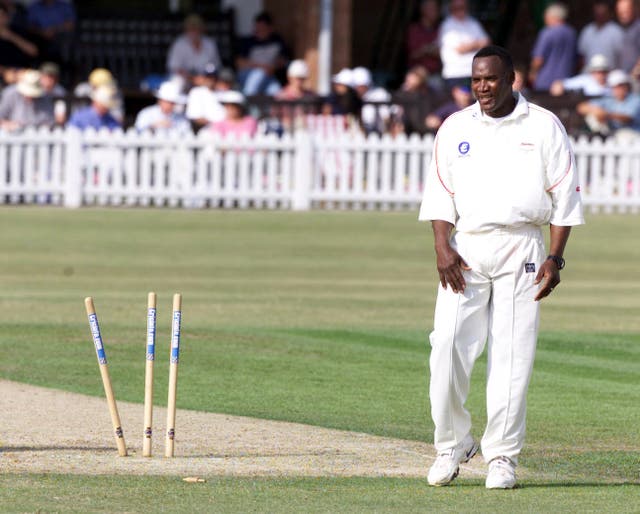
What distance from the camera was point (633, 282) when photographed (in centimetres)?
1639

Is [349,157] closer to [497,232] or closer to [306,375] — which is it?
[306,375]

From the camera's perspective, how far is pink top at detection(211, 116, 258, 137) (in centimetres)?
2280

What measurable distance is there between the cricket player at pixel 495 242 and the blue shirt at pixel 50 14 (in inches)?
812

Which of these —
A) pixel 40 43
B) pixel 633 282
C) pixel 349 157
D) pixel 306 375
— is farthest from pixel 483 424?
pixel 40 43

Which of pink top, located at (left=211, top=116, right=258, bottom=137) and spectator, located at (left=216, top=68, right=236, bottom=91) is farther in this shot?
spectator, located at (left=216, top=68, right=236, bottom=91)

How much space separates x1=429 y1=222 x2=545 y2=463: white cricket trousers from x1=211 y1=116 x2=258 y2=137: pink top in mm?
15696

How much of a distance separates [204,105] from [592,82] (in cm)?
552

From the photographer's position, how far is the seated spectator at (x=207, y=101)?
78.5 ft

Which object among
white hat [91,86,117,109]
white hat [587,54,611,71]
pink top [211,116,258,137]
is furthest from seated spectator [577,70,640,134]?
white hat [91,86,117,109]

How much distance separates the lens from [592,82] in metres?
24.4

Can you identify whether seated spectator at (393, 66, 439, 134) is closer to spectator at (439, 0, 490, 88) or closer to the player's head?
spectator at (439, 0, 490, 88)

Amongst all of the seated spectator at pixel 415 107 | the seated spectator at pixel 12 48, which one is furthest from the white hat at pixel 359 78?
the seated spectator at pixel 12 48

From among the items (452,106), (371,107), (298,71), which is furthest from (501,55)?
(298,71)

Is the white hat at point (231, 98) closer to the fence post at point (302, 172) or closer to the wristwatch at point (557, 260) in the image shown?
the fence post at point (302, 172)
